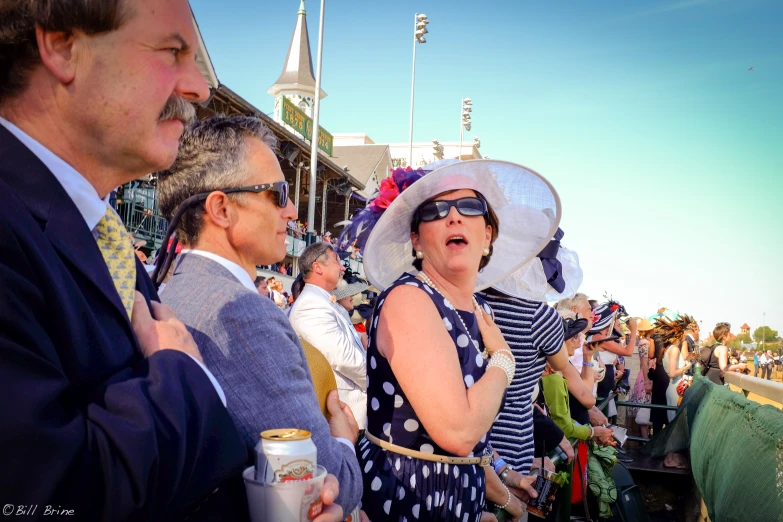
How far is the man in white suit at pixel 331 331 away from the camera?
4.62m

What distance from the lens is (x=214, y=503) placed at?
4.06ft

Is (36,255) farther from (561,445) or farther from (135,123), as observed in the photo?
(561,445)

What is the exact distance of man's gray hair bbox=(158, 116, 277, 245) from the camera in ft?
Answer: 6.07

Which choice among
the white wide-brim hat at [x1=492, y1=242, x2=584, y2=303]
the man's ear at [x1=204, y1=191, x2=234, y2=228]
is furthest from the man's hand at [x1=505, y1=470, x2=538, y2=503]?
the man's ear at [x1=204, y1=191, x2=234, y2=228]

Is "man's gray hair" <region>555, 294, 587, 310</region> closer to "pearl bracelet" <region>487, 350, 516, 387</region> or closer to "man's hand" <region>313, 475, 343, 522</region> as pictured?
"pearl bracelet" <region>487, 350, 516, 387</region>

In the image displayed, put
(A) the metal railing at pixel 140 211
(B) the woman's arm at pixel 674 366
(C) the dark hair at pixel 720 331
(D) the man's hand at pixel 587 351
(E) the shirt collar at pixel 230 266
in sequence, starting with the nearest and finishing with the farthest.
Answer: (E) the shirt collar at pixel 230 266 → (D) the man's hand at pixel 587 351 → (B) the woman's arm at pixel 674 366 → (C) the dark hair at pixel 720 331 → (A) the metal railing at pixel 140 211

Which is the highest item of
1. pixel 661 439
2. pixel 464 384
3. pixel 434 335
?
pixel 434 335

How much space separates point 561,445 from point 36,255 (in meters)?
3.64

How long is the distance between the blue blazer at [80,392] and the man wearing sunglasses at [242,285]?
313 millimetres

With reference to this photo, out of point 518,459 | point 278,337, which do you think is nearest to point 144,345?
point 278,337

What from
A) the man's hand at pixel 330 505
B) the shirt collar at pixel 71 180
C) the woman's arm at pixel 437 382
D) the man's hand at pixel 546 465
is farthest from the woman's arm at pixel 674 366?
the shirt collar at pixel 71 180

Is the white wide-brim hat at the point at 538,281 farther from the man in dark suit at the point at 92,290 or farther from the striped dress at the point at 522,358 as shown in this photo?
the man in dark suit at the point at 92,290

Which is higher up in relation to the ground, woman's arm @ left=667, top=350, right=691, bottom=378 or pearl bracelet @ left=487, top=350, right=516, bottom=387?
pearl bracelet @ left=487, top=350, right=516, bottom=387

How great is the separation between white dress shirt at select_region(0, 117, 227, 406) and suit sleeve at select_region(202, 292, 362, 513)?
11.4 inches
